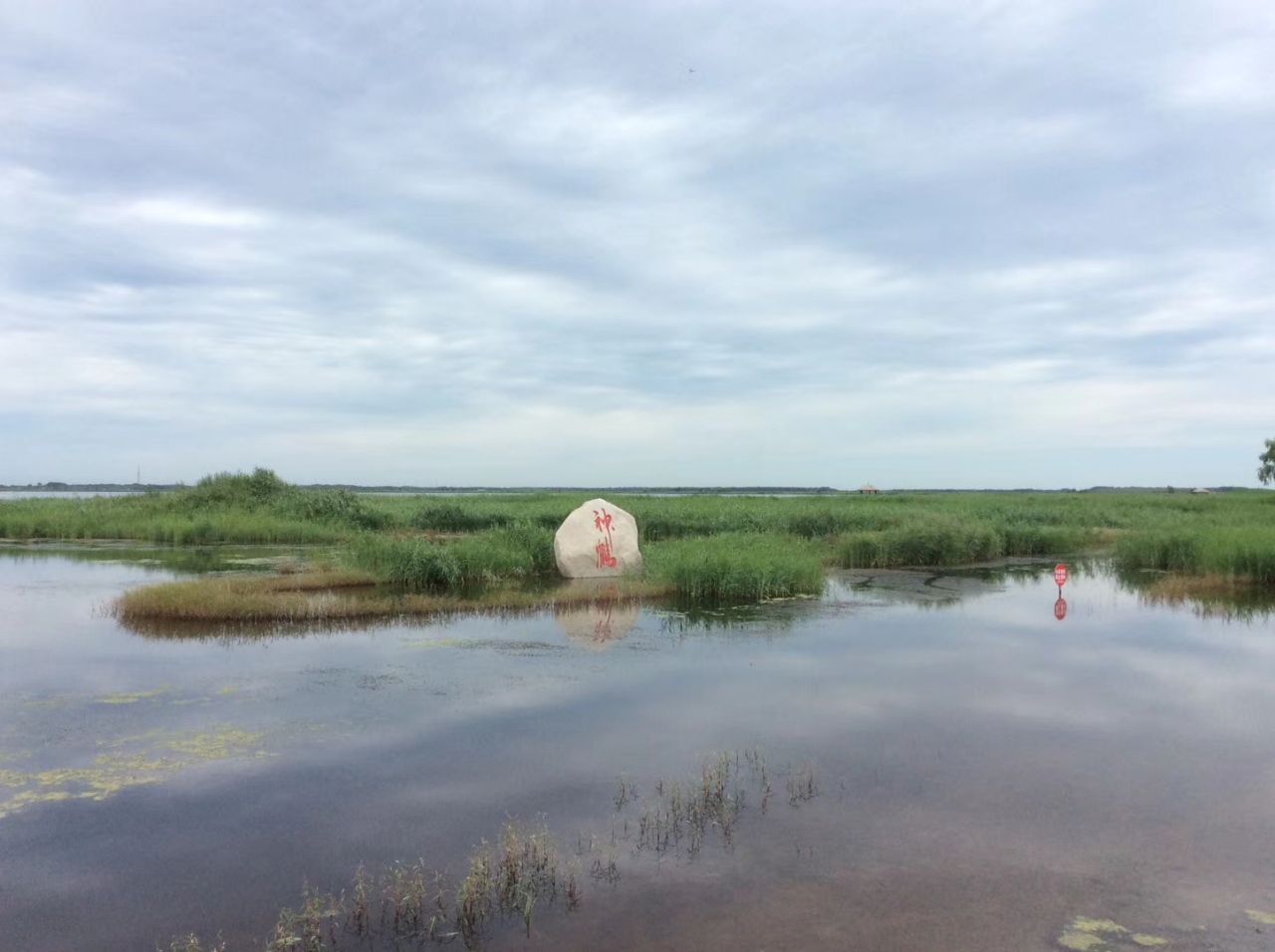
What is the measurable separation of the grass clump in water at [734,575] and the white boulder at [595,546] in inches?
54.3

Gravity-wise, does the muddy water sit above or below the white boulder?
below

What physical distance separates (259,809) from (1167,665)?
10.0 meters

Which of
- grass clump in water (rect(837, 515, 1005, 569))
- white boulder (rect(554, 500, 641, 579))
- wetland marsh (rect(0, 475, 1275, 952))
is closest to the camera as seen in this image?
wetland marsh (rect(0, 475, 1275, 952))

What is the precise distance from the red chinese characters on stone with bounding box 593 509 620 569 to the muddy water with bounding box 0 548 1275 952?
19.8 ft

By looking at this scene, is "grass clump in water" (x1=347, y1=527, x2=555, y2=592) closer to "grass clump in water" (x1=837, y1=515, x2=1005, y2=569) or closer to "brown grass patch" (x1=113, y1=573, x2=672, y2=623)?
"brown grass patch" (x1=113, y1=573, x2=672, y2=623)

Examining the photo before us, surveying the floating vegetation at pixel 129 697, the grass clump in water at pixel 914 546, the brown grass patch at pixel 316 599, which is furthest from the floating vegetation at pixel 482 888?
the grass clump in water at pixel 914 546

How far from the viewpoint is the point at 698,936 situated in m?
4.67

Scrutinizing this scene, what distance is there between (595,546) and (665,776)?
12305 mm

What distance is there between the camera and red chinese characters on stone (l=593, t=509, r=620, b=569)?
1928cm

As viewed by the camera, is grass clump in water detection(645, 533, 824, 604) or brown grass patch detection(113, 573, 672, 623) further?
grass clump in water detection(645, 533, 824, 604)

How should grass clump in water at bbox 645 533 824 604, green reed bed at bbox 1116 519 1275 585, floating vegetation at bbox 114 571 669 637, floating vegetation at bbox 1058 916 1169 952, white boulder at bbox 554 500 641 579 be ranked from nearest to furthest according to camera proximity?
floating vegetation at bbox 1058 916 1169 952 < floating vegetation at bbox 114 571 669 637 < grass clump in water at bbox 645 533 824 604 < green reed bed at bbox 1116 519 1275 585 < white boulder at bbox 554 500 641 579

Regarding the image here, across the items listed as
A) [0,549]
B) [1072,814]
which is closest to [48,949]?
[1072,814]

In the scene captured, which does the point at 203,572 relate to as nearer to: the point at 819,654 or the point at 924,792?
the point at 819,654

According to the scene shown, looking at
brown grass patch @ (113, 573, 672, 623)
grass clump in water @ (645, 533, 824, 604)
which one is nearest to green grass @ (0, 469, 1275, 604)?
grass clump in water @ (645, 533, 824, 604)
